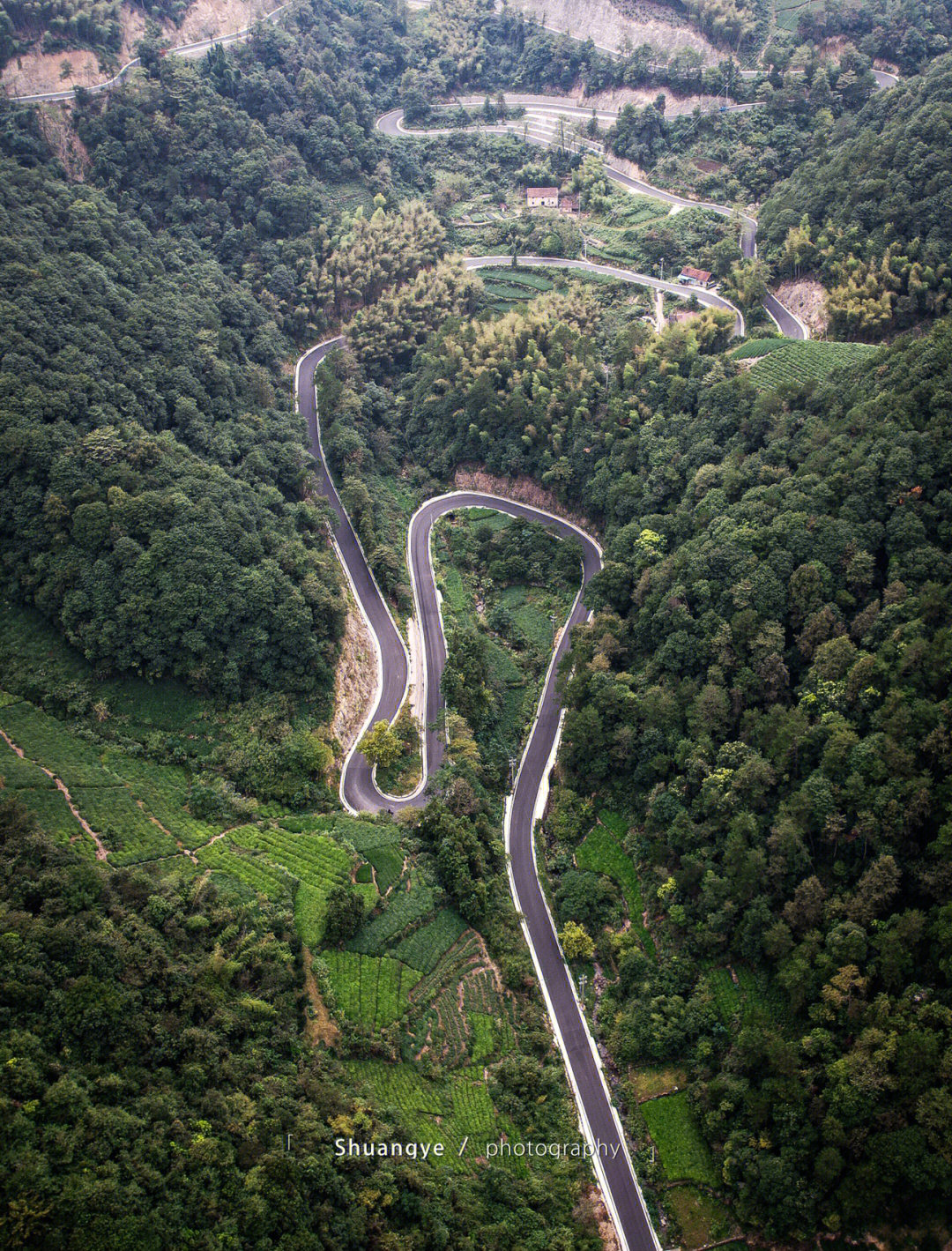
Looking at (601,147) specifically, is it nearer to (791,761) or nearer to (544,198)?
(544,198)

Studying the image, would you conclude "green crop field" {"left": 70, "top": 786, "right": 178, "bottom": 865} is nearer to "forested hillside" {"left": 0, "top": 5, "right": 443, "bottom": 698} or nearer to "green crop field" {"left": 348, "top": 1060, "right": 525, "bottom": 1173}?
"forested hillside" {"left": 0, "top": 5, "right": 443, "bottom": 698}

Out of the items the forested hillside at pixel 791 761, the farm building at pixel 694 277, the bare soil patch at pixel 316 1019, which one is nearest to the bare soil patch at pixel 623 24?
the farm building at pixel 694 277

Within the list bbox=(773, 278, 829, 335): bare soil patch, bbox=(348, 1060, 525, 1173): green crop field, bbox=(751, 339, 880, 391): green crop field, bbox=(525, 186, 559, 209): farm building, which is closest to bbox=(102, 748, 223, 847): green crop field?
bbox=(348, 1060, 525, 1173): green crop field

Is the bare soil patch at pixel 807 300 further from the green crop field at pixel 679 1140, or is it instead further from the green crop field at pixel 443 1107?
the green crop field at pixel 443 1107

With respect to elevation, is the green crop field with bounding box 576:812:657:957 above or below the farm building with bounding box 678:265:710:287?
below

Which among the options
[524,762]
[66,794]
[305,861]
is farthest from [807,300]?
[66,794]

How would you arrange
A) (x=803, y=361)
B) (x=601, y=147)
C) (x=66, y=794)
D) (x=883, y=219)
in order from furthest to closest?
(x=601, y=147)
(x=883, y=219)
(x=803, y=361)
(x=66, y=794)
